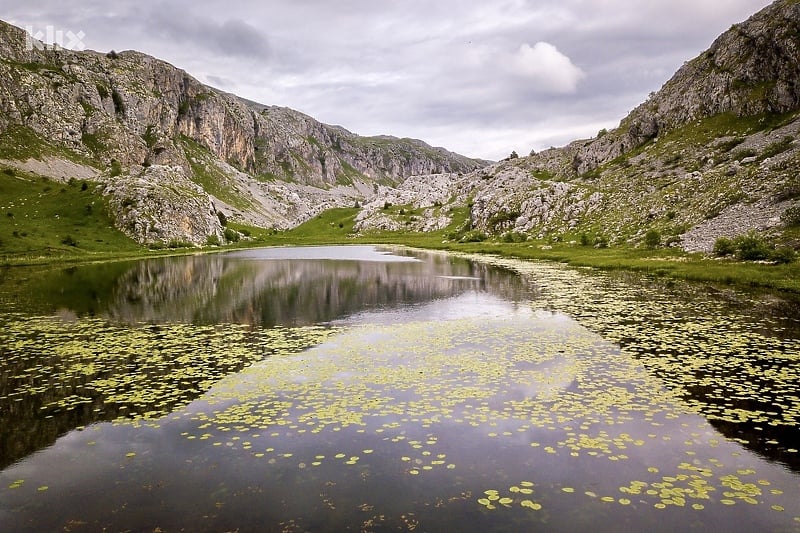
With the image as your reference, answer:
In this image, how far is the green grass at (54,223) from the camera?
98375mm

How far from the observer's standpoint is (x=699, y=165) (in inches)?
4099

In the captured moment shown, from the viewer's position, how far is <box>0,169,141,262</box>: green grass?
98.4m

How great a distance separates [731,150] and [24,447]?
125589mm

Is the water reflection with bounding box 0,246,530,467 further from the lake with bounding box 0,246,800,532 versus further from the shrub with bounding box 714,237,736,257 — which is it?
the shrub with bounding box 714,237,736,257

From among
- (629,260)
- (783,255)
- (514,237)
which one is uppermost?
(514,237)

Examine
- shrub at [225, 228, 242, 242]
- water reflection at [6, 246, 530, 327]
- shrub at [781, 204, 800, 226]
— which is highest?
shrub at [781, 204, 800, 226]

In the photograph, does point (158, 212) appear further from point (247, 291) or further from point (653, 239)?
point (653, 239)

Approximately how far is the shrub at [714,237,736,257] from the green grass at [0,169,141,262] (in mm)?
116516

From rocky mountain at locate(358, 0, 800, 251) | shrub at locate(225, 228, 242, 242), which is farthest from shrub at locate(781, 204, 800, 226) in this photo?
shrub at locate(225, 228, 242, 242)

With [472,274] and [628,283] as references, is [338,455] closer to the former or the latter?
[628,283]

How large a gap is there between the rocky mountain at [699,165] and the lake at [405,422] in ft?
142

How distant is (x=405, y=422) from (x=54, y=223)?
5604 inches

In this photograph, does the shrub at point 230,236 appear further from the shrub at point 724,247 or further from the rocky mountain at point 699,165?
the shrub at point 724,247

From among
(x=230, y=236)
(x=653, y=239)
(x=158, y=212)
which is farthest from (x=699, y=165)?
(x=230, y=236)
